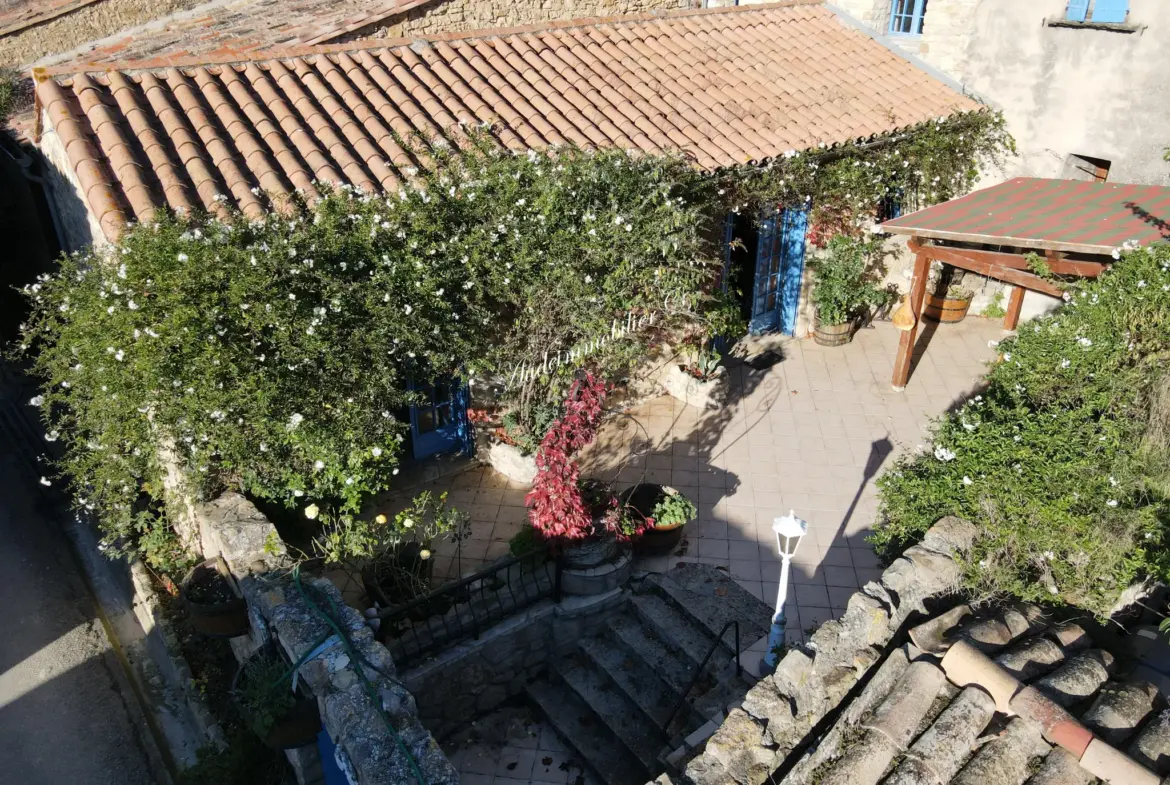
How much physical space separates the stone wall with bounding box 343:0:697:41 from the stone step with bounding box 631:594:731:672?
25.1 ft

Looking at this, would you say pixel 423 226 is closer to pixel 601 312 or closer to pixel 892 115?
pixel 601 312

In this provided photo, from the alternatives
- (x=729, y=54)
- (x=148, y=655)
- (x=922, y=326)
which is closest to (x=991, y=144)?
(x=922, y=326)

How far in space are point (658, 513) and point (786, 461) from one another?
2353 millimetres

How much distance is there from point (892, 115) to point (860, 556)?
6.65 meters

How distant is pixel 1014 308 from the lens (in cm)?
1175

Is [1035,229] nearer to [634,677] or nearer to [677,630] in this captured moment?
[677,630]

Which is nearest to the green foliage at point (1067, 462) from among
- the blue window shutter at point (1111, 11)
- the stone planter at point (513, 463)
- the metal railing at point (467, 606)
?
the metal railing at point (467, 606)

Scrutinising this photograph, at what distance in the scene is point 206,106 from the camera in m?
8.17

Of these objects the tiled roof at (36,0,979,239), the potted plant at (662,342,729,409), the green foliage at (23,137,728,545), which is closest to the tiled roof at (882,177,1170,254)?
the tiled roof at (36,0,979,239)

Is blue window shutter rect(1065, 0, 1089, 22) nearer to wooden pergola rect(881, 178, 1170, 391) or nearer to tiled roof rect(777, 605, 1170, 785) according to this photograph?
wooden pergola rect(881, 178, 1170, 391)

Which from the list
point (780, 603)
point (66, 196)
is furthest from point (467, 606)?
point (66, 196)

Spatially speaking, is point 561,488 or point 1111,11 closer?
point 561,488

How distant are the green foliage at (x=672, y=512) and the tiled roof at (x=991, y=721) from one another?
124 inches

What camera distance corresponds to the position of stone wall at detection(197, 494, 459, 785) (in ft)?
14.6
